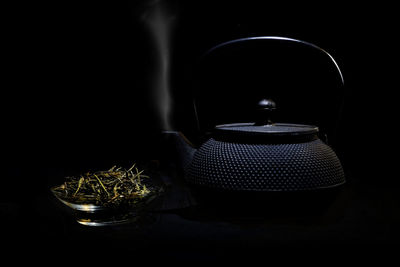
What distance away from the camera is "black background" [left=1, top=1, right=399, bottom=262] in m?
1.54

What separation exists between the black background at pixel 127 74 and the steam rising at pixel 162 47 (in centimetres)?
2

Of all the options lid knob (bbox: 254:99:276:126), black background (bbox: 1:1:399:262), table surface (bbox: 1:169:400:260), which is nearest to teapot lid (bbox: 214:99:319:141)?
lid knob (bbox: 254:99:276:126)

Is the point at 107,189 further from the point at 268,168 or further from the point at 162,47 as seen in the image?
the point at 162,47

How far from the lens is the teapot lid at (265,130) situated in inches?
38.2

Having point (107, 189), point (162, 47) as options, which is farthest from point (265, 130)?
point (162, 47)

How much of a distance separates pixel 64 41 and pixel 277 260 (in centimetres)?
120

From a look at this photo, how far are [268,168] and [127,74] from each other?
3.04 feet

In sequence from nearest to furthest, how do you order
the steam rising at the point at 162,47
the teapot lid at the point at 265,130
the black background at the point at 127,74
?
the teapot lid at the point at 265,130
the black background at the point at 127,74
the steam rising at the point at 162,47

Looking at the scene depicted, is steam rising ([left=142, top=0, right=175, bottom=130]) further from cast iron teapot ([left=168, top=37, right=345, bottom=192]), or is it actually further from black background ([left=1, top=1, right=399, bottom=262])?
cast iron teapot ([left=168, top=37, right=345, bottom=192])

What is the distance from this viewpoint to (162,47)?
5.56 feet

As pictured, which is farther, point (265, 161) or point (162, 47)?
point (162, 47)

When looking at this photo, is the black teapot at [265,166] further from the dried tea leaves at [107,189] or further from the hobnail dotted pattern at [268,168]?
the dried tea leaves at [107,189]

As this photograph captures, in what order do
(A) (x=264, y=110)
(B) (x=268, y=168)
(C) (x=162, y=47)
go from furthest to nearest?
(C) (x=162, y=47), (A) (x=264, y=110), (B) (x=268, y=168)

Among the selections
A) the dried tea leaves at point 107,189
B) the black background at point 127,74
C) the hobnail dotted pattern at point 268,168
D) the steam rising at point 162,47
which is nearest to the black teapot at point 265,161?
the hobnail dotted pattern at point 268,168
